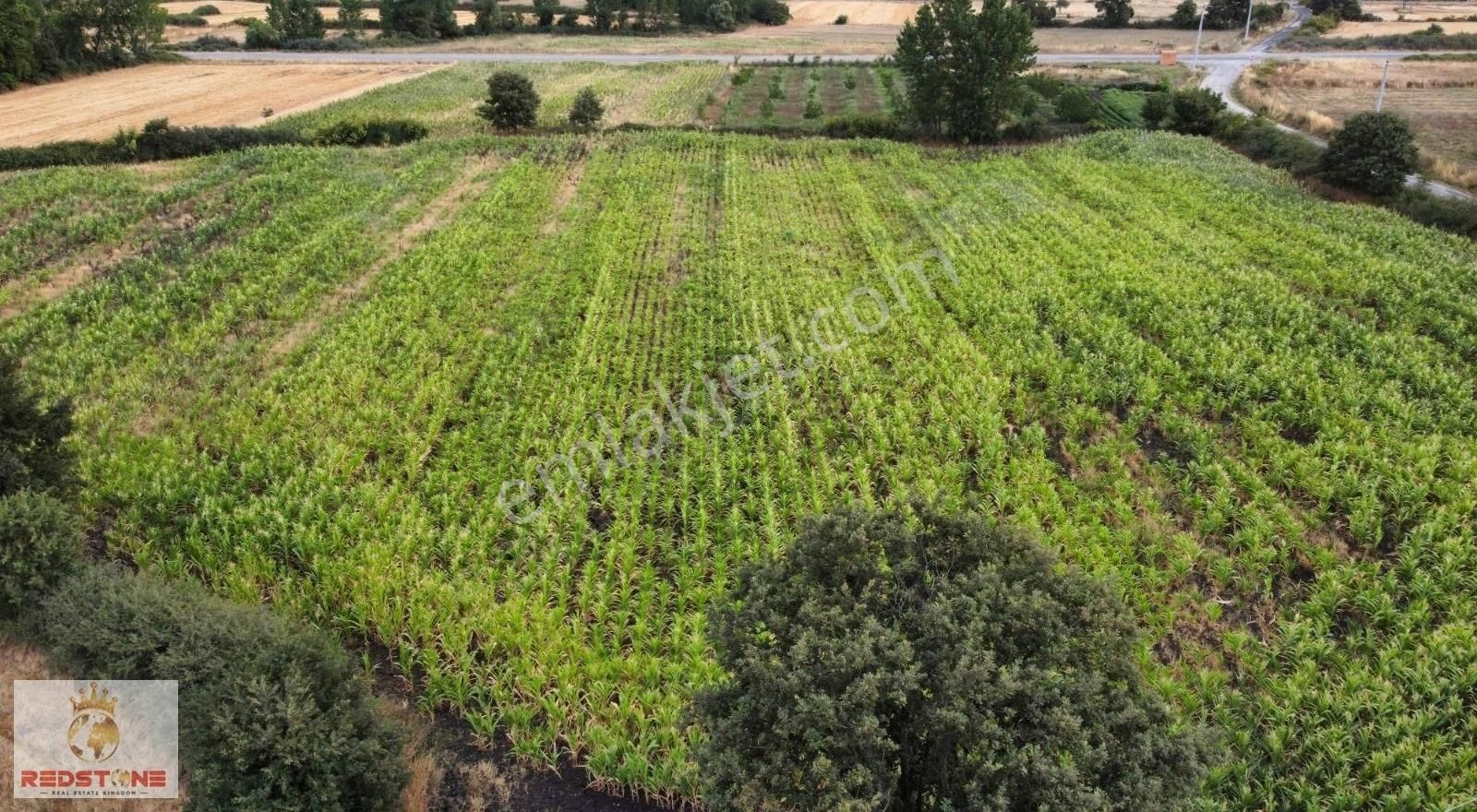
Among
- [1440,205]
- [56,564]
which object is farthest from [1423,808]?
[1440,205]

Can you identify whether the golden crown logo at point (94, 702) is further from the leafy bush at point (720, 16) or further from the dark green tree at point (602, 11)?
the leafy bush at point (720, 16)

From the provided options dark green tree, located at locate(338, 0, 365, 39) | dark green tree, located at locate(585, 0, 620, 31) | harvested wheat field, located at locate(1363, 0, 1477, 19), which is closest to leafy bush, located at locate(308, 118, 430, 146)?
dark green tree, located at locate(338, 0, 365, 39)

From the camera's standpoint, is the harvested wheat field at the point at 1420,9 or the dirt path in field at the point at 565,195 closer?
the dirt path in field at the point at 565,195

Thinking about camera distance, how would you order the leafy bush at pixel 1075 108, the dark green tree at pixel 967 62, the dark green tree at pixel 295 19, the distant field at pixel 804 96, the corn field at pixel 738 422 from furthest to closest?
the dark green tree at pixel 295 19 → the distant field at pixel 804 96 → the leafy bush at pixel 1075 108 → the dark green tree at pixel 967 62 → the corn field at pixel 738 422

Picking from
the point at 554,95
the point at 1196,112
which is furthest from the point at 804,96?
the point at 1196,112

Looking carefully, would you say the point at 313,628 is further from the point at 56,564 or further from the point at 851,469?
the point at 851,469

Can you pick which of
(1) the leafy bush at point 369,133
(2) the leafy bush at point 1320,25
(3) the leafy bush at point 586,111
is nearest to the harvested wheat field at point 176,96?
(1) the leafy bush at point 369,133
